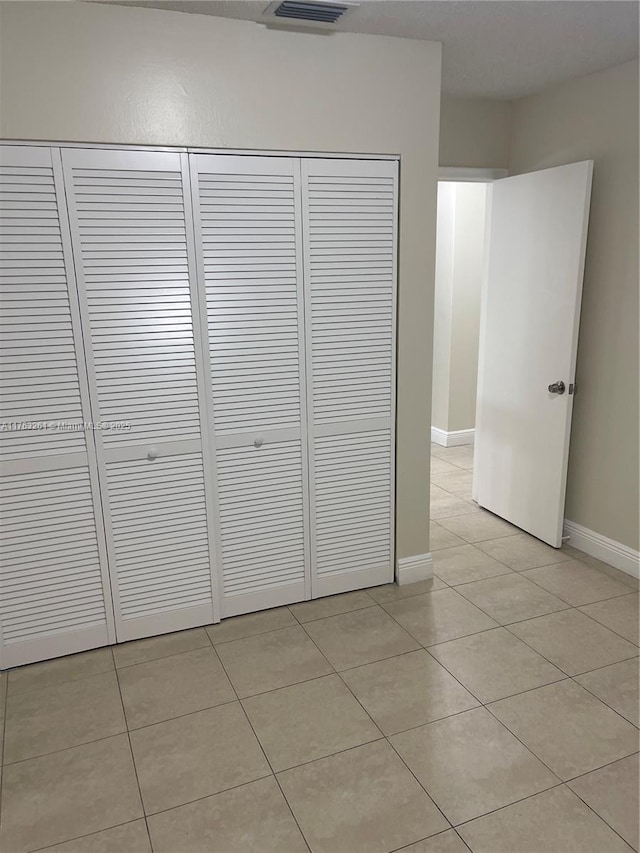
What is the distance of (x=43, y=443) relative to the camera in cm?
239

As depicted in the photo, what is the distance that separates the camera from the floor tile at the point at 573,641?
8.18ft

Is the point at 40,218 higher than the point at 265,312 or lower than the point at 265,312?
higher

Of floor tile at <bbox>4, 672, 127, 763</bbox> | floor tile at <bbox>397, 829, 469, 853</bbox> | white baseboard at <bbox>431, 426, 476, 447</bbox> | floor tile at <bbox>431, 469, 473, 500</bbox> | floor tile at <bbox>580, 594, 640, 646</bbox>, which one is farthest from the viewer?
white baseboard at <bbox>431, 426, 476, 447</bbox>

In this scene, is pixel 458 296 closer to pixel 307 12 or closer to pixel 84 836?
pixel 307 12

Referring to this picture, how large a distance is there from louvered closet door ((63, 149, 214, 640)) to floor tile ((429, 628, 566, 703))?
1.08 metres

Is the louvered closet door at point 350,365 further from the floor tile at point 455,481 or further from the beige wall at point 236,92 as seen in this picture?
the floor tile at point 455,481

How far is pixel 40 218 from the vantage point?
7.32 feet

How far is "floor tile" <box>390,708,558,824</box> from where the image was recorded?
1.86 m

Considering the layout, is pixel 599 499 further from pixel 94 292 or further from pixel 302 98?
pixel 94 292

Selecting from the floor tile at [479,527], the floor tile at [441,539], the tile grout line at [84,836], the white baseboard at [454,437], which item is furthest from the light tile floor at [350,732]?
the white baseboard at [454,437]

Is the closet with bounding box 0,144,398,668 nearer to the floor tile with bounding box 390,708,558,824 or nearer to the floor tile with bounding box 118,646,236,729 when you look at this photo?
the floor tile with bounding box 118,646,236,729

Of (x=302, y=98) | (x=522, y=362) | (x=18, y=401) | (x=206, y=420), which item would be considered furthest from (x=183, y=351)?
(x=522, y=362)

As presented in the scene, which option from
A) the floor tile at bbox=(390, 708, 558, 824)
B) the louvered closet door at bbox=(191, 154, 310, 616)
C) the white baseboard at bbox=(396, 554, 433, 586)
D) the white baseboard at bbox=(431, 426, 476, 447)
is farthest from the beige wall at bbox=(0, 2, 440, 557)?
the white baseboard at bbox=(431, 426, 476, 447)

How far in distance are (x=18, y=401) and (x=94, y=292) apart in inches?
19.5
